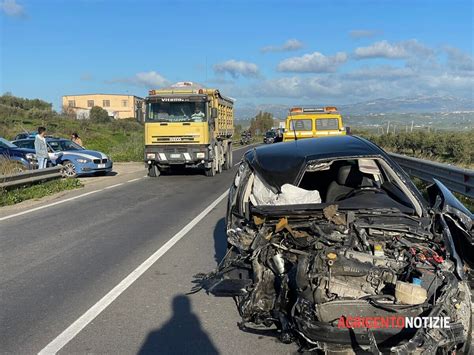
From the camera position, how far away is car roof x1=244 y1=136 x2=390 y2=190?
495 cm

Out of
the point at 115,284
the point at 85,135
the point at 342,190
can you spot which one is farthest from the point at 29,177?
the point at 85,135

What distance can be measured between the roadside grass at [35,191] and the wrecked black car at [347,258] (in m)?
9.38

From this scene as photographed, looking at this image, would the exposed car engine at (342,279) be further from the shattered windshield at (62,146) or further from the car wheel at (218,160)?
the shattered windshield at (62,146)

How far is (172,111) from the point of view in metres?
18.6

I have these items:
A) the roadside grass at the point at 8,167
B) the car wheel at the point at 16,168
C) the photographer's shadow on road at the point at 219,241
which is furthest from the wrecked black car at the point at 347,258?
the car wheel at the point at 16,168

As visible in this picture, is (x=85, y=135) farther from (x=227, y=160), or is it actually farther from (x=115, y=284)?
(x=115, y=284)

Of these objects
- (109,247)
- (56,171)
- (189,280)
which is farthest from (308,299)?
(56,171)

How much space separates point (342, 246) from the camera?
398cm

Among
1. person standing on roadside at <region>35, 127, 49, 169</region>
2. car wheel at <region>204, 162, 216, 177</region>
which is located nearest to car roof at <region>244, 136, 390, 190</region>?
person standing on roadside at <region>35, 127, 49, 169</region>

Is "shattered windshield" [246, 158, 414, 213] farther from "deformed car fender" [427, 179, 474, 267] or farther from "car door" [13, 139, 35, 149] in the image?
"car door" [13, 139, 35, 149]

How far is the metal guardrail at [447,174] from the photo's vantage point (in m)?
8.95

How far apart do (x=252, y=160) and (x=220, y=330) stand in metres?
1.84

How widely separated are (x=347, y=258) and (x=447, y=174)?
713 centimetres

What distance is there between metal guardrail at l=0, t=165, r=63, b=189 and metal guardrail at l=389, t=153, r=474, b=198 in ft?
31.9
